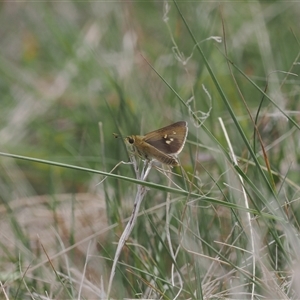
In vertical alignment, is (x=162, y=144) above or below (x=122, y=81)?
above

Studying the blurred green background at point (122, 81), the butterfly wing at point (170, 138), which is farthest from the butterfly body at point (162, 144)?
the blurred green background at point (122, 81)

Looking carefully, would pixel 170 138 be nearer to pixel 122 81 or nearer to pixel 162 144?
pixel 162 144

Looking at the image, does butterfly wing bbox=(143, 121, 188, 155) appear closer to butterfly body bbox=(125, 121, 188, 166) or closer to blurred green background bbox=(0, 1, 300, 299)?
butterfly body bbox=(125, 121, 188, 166)

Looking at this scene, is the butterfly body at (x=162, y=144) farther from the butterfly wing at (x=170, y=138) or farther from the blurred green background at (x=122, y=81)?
the blurred green background at (x=122, y=81)

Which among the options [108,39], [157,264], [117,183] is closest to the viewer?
[157,264]

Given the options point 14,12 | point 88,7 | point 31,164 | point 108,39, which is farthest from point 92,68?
point 14,12

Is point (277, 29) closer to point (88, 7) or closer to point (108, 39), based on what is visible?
point (108, 39)

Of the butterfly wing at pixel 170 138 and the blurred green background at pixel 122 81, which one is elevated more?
the butterfly wing at pixel 170 138

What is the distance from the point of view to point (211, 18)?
316cm

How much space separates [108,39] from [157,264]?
2106 mm

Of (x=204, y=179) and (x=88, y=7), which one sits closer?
(x=204, y=179)

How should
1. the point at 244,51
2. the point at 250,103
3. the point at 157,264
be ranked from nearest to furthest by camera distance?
the point at 157,264 → the point at 250,103 → the point at 244,51

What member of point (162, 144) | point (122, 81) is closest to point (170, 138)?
point (162, 144)

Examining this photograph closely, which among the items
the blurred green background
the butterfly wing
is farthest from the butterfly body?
the blurred green background
